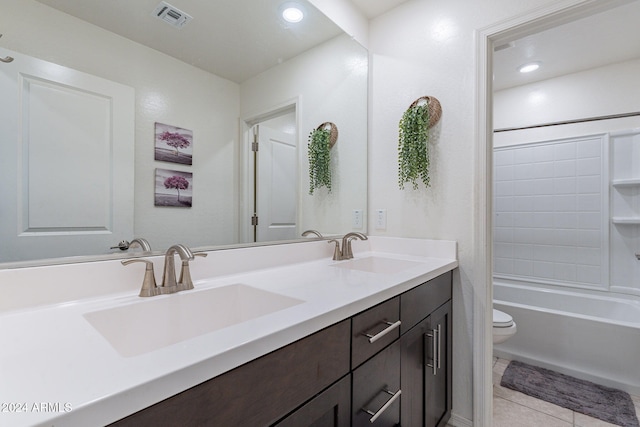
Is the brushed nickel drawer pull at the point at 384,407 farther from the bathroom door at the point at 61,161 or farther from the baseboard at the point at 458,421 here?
the bathroom door at the point at 61,161

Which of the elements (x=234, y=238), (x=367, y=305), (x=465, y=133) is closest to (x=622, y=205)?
(x=465, y=133)

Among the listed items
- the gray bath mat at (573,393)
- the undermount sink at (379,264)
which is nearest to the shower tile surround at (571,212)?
the gray bath mat at (573,393)

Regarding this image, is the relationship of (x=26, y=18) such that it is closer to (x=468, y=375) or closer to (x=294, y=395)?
(x=294, y=395)

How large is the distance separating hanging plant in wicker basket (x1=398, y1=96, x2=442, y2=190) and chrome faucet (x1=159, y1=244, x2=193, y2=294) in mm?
1238

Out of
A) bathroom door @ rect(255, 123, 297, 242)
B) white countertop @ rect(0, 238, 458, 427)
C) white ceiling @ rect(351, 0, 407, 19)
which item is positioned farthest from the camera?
white ceiling @ rect(351, 0, 407, 19)

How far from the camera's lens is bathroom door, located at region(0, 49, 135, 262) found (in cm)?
78

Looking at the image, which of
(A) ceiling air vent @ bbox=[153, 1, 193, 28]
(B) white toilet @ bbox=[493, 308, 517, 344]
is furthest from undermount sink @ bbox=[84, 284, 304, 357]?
(B) white toilet @ bbox=[493, 308, 517, 344]

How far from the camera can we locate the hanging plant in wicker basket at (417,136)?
5.38 feet

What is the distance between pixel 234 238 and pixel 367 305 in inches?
25.2

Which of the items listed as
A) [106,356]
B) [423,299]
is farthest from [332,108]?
[106,356]

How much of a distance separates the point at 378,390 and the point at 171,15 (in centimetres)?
145

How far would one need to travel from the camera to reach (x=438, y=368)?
54.1 inches

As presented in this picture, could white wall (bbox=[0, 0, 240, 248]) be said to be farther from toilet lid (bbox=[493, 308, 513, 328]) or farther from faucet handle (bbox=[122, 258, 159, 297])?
toilet lid (bbox=[493, 308, 513, 328])

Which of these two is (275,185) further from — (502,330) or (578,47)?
(578,47)
